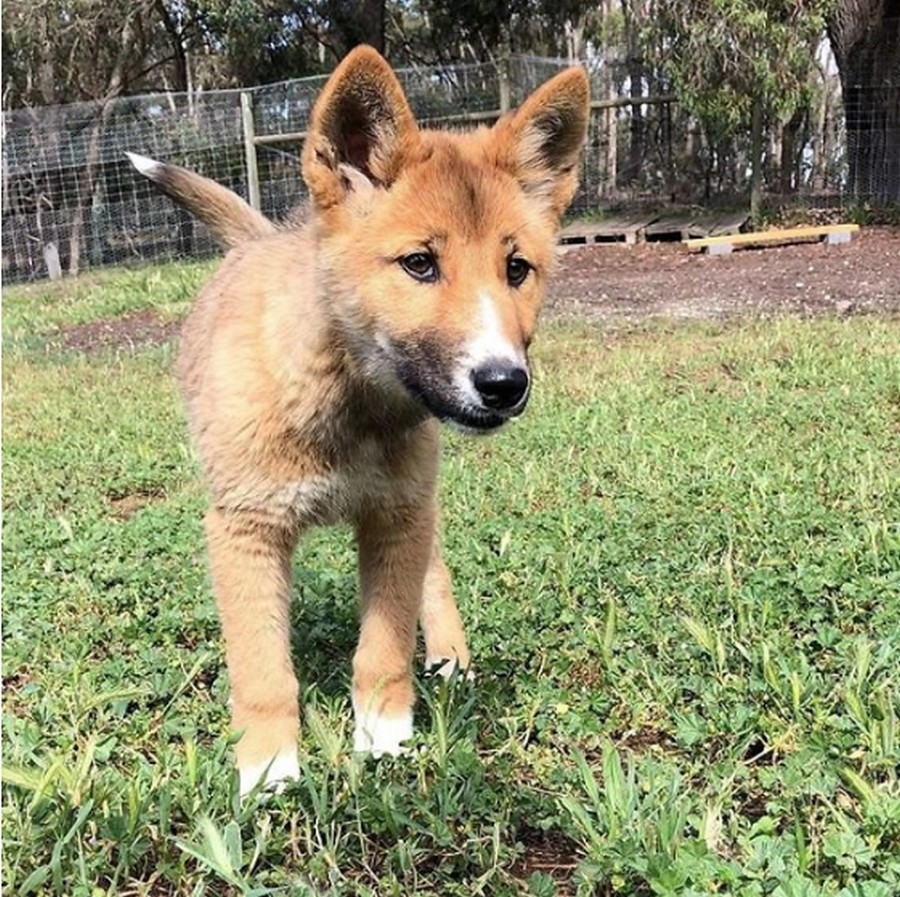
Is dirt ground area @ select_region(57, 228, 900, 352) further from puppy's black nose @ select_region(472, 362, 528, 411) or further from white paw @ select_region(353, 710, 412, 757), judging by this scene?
puppy's black nose @ select_region(472, 362, 528, 411)

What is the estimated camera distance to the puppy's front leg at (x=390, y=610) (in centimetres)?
304

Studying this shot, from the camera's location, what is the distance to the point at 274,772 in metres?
2.77

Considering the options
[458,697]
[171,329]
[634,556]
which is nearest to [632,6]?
[171,329]

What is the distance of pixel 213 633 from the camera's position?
3.73 m

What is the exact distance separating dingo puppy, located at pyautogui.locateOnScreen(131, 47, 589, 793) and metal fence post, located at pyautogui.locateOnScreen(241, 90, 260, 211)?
1338 cm

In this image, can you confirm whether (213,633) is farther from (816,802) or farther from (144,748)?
(816,802)

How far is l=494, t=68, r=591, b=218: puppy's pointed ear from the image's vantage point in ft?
10.1

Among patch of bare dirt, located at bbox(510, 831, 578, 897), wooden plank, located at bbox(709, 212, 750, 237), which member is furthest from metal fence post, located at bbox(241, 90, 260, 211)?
patch of bare dirt, located at bbox(510, 831, 578, 897)

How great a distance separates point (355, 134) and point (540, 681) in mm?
1691

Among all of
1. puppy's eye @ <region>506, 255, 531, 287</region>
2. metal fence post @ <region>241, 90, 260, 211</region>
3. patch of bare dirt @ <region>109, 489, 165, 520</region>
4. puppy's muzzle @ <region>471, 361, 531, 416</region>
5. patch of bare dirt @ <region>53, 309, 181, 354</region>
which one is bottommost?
Result: patch of bare dirt @ <region>109, 489, 165, 520</region>

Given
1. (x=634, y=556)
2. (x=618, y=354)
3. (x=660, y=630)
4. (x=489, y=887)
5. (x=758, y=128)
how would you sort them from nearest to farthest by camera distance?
(x=489, y=887) < (x=660, y=630) < (x=634, y=556) < (x=618, y=354) < (x=758, y=128)

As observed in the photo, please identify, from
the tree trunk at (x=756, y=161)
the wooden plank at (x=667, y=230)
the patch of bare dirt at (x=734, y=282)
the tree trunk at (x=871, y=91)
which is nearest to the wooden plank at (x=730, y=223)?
the tree trunk at (x=756, y=161)

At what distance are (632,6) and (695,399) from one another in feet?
41.5

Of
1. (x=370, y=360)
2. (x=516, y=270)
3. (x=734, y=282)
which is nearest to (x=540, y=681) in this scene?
(x=370, y=360)
